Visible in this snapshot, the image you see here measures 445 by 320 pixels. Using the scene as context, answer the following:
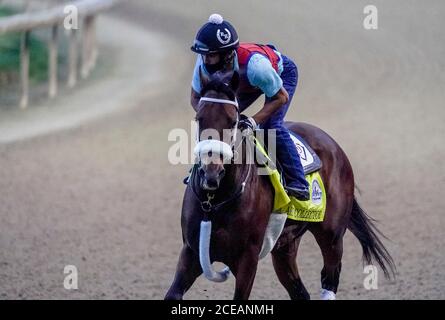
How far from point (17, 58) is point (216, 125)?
10.1 metres

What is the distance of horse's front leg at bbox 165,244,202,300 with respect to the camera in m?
5.30

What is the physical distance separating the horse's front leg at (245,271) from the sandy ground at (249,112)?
6.99 ft

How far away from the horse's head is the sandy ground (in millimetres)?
2699

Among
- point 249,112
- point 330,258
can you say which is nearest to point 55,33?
point 249,112

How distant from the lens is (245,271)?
17.1ft

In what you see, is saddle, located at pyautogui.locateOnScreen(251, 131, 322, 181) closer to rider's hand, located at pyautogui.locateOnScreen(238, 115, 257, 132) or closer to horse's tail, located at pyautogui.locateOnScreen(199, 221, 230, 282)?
rider's hand, located at pyautogui.locateOnScreen(238, 115, 257, 132)

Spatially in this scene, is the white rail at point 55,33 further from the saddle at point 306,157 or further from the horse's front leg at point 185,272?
the horse's front leg at point 185,272

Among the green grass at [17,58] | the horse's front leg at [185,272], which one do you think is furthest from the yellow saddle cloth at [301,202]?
the green grass at [17,58]

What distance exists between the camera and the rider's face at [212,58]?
199 inches

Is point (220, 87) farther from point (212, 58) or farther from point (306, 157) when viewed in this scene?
point (306, 157)

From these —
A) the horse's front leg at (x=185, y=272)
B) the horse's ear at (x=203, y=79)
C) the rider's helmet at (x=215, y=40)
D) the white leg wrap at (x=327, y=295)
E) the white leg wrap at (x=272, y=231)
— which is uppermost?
the rider's helmet at (x=215, y=40)

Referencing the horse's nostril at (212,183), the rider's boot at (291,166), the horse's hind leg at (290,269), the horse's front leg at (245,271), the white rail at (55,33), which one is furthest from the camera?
the white rail at (55,33)

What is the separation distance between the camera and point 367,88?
14016 millimetres
